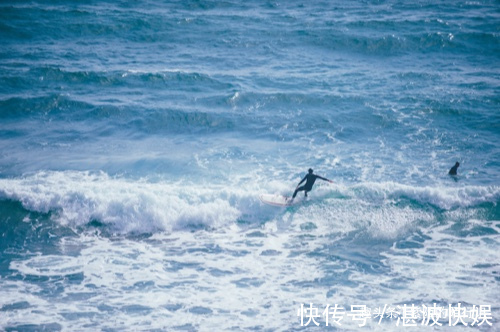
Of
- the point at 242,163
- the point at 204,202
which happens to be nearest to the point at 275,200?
the point at 204,202

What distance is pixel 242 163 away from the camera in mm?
18359

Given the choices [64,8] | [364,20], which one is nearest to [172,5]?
[64,8]

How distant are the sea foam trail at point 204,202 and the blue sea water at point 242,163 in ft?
0.21

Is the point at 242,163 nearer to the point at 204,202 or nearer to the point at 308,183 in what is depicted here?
the point at 204,202

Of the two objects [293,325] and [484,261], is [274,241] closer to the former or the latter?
[293,325]

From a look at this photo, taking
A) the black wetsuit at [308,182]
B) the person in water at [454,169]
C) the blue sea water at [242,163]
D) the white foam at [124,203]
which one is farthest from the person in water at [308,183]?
the person in water at [454,169]

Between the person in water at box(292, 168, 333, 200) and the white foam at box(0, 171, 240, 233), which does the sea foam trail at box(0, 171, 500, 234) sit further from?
the person in water at box(292, 168, 333, 200)

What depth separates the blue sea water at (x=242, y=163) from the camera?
11922 millimetres

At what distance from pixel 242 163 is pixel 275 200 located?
2868mm

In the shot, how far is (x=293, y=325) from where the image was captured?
426 inches

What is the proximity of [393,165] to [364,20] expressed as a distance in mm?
14988

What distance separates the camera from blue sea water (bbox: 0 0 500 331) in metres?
11.9

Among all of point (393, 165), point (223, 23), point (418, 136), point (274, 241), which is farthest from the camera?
point (223, 23)

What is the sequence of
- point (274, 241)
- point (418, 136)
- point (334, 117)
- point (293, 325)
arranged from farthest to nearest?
point (334, 117) < point (418, 136) < point (274, 241) < point (293, 325)
